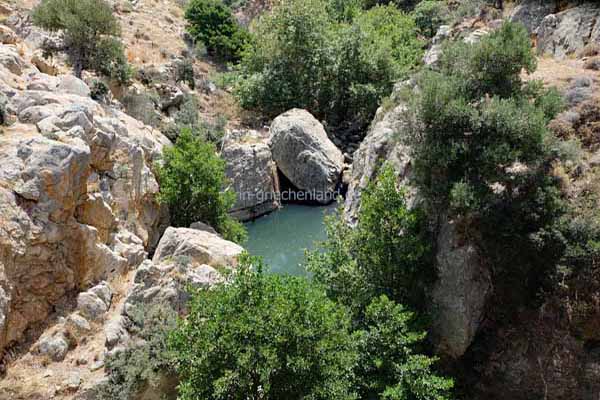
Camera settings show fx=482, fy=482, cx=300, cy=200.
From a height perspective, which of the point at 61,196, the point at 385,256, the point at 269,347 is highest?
the point at 61,196

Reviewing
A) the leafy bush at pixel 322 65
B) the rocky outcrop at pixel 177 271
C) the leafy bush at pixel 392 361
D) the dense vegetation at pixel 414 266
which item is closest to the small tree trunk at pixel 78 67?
the leafy bush at pixel 322 65

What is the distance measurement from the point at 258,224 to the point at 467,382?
1570cm

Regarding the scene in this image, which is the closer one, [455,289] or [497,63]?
[497,63]

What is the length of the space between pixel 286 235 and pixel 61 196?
13.1 meters

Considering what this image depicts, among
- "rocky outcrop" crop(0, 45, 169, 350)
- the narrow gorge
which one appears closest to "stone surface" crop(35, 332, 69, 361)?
the narrow gorge

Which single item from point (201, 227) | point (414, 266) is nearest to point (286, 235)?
point (201, 227)

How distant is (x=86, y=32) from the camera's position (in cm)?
2662

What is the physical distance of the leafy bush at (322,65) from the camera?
1352 inches

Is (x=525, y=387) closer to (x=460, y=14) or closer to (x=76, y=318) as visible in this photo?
(x=76, y=318)

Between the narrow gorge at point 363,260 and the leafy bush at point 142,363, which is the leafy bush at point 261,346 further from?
the leafy bush at point 142,363

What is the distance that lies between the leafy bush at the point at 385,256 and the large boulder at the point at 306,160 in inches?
544

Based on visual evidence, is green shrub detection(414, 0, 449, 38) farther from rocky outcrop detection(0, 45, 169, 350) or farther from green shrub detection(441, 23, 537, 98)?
rocky outcrop detection(0, 45, 169, 350)

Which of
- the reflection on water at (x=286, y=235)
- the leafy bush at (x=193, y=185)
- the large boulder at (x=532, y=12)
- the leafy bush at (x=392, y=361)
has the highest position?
the large boulder at (x=532, y=12)

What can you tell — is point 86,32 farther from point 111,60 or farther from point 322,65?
point 322,65
